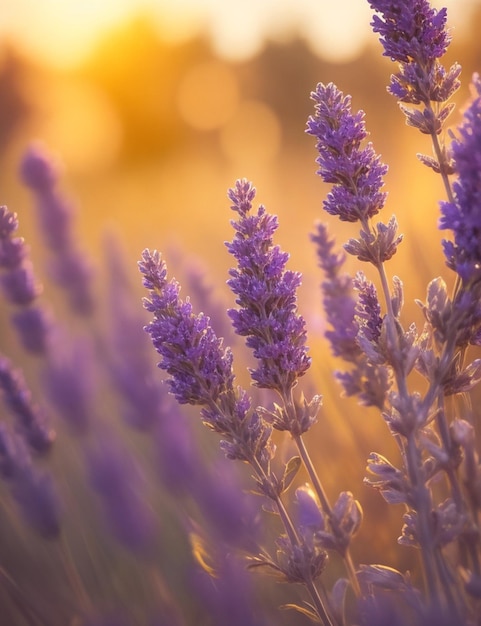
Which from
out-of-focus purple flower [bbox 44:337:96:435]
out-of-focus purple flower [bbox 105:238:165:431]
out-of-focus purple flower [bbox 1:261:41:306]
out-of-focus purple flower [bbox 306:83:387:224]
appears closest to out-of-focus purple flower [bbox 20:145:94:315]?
out-of-focus purple flower [bbox 105:238:165:431]

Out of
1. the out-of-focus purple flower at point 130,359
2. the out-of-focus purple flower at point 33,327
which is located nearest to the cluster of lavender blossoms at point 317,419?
the out-of-focus purple flower at point 130,359

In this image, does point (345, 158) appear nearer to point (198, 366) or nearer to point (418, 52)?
point (418, 52)

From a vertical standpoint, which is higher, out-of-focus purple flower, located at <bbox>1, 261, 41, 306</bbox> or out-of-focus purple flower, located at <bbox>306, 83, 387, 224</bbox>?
out-of-focus purple flower, located at <bbox>1, 261, 41, 306</bbox>

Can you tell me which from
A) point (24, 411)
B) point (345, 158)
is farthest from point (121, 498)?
point (345, 158)

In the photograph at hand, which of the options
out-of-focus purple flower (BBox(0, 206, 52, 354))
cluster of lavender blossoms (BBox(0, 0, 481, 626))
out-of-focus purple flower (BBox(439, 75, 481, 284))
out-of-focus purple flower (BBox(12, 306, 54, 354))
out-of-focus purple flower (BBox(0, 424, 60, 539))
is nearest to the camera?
out-of-focus purple flower (BBox(439, 75, 481, 284))

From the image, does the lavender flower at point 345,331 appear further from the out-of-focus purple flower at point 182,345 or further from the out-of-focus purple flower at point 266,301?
the out-of-focus purple flower at point 182,345

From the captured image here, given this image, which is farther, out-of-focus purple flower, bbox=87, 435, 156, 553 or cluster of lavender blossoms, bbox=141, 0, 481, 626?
out-of-focus purple flower, bbox=87, 435, 156, 553

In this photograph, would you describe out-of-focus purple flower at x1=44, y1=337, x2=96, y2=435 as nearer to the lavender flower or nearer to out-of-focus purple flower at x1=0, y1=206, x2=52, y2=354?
out-of-focus purple flower at x1=0, y1=206, x2=52, y2=354

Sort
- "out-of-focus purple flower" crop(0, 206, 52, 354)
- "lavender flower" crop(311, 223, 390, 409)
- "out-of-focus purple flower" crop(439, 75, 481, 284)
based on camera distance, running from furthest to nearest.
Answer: "out-of-focus purple flower" crop(0, 206, 52, 354)
"lavender flower" crop(311, 223, 390, 409)
"out-of-focus purple flower" crop(439, 75, 481, 284)
